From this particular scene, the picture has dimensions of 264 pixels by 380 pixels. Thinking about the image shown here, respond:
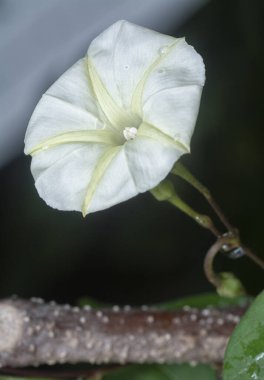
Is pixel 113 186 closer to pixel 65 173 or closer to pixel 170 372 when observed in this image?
pixel 65 173

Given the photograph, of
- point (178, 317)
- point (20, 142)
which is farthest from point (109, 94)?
point (20, 142)

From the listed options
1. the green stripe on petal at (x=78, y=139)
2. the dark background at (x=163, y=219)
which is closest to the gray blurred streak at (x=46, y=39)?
the dark background at (x=163, y=219)

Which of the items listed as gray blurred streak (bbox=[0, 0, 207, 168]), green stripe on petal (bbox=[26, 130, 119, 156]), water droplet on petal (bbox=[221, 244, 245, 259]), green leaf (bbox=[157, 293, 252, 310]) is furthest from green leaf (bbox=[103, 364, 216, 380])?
gray blurred streak (bbox=[0, 0, 207, 168])

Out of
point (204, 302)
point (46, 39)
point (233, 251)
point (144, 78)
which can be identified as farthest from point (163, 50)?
point (46, 39)

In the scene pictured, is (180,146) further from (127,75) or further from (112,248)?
(112,248)

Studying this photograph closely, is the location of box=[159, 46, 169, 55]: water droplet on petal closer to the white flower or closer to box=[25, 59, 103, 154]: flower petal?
the white flower

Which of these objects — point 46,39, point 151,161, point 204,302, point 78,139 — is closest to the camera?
point 151,161

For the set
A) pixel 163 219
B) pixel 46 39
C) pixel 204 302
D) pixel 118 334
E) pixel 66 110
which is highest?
pixel 66 110
